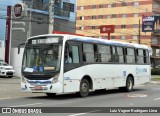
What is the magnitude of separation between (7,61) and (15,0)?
39.5 feet

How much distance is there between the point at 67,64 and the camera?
1939 centimetres

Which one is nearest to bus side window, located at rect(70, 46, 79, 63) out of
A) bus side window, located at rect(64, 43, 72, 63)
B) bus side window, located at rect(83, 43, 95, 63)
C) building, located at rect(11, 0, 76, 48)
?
bus side window, located at rect(64, 43, 72, 63)

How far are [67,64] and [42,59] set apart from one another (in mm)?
1197

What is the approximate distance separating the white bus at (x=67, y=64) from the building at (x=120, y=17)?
67684 mm

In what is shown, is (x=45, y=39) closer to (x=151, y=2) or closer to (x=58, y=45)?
(x=58, y=45)

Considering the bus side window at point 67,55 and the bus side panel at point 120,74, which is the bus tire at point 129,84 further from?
the bus side window at point 67,55

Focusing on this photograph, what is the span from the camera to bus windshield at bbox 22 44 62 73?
19125 mm

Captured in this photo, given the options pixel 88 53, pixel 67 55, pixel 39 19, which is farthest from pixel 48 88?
pixel 39 19

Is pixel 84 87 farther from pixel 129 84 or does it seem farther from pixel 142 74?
pixel 142 74

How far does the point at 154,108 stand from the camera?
16141 mm

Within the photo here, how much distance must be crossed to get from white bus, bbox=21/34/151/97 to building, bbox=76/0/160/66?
222 feet

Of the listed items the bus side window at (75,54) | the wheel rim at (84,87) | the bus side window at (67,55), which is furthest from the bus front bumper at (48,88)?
the wheel rim at (84,87)

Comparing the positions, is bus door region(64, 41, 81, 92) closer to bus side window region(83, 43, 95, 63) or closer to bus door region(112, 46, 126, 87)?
bus side window region(83, 43, 95, 63)

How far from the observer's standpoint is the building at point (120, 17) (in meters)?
93.1
